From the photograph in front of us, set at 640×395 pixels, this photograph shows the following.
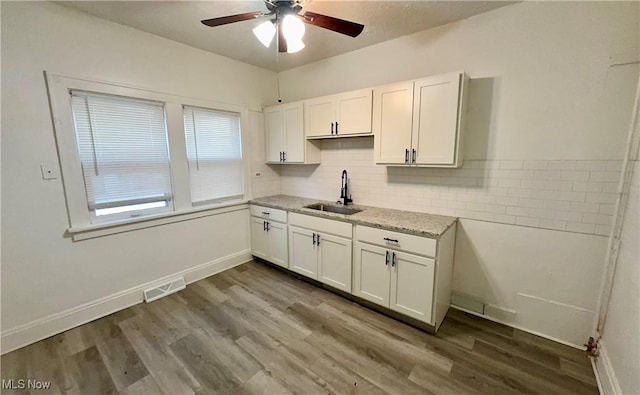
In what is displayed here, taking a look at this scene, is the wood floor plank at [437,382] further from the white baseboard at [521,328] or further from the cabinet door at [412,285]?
the white baseboard at [521,328]

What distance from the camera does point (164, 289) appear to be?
2.75m

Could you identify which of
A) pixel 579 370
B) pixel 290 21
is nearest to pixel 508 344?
pixel 579 370

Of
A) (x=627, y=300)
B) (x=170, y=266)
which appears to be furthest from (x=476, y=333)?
(x=170, y=266)

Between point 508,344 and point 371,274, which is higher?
point 371,274

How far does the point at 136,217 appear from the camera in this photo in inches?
101

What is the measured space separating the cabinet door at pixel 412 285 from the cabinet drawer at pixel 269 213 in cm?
144

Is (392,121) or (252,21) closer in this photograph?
(252,21)

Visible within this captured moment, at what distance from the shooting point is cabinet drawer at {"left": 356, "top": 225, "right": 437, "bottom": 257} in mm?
2023

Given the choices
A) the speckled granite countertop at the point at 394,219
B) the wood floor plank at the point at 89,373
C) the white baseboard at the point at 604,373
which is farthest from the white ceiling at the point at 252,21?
the wood floor plank at the point at 89,373

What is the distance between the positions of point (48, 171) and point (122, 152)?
0.53m

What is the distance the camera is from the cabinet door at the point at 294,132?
3.17m

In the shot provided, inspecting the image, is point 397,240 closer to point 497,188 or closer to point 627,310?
point 497,188

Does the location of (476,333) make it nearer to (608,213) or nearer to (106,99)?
(608,213)

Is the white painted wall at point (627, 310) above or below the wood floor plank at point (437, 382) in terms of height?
above
